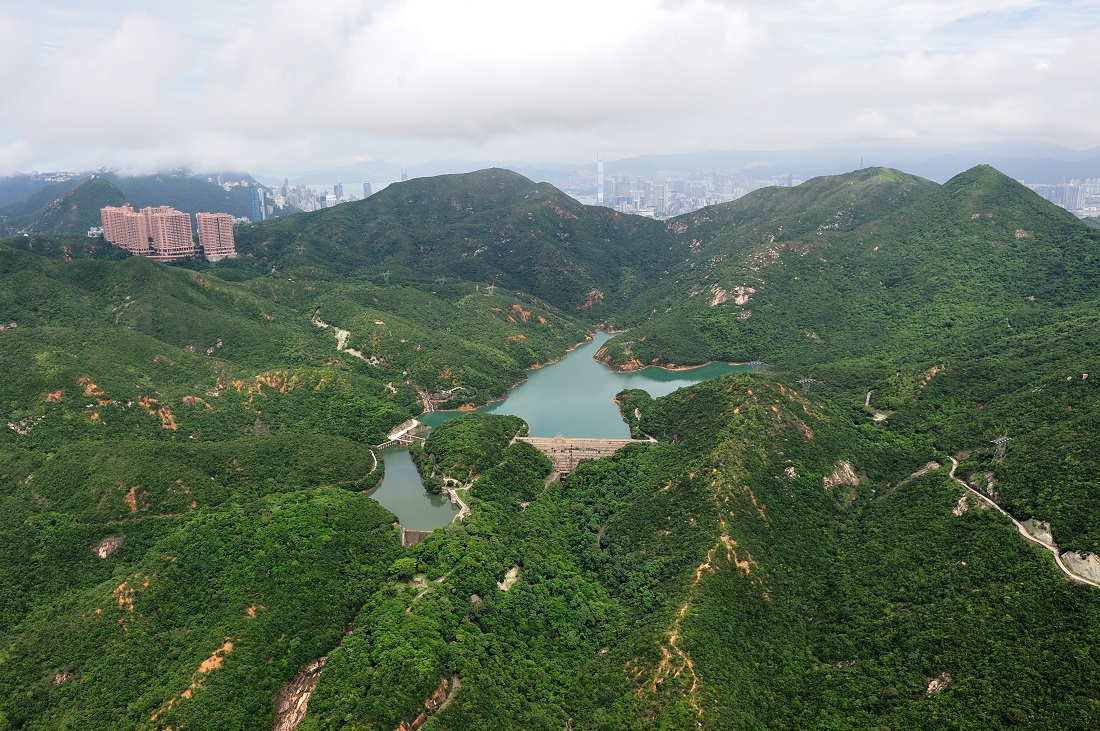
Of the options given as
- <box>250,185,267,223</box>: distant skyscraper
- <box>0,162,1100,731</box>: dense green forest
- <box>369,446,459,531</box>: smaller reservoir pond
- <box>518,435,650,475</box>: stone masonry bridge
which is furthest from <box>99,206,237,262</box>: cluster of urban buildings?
<box>250,185,267,223</box>: distant skyscraper

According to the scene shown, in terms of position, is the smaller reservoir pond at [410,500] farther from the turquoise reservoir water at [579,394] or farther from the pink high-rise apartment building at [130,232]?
the pink high-rise apartment building at [130,232]

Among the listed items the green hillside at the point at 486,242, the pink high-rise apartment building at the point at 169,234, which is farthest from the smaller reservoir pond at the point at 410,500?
the pink high-rise apartment building at the point at 169,234

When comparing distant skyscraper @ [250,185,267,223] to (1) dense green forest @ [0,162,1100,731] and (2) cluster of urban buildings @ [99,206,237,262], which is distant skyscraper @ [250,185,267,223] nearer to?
(2) cluster of urban buildings @ [99,206,237,262]

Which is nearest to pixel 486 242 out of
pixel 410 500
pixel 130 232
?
pixel 130 232

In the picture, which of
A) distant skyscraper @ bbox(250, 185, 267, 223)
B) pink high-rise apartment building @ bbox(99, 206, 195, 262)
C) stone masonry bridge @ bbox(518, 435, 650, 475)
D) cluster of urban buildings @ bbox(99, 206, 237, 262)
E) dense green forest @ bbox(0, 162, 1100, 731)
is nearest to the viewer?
dense green forest @ bbox(0, 162, 1100, 731)

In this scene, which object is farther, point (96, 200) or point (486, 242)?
point (96, 200)

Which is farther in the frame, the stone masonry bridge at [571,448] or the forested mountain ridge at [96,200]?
the forested mountain ridge at [96,200]

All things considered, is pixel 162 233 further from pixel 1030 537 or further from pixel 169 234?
pixel 1030 537
